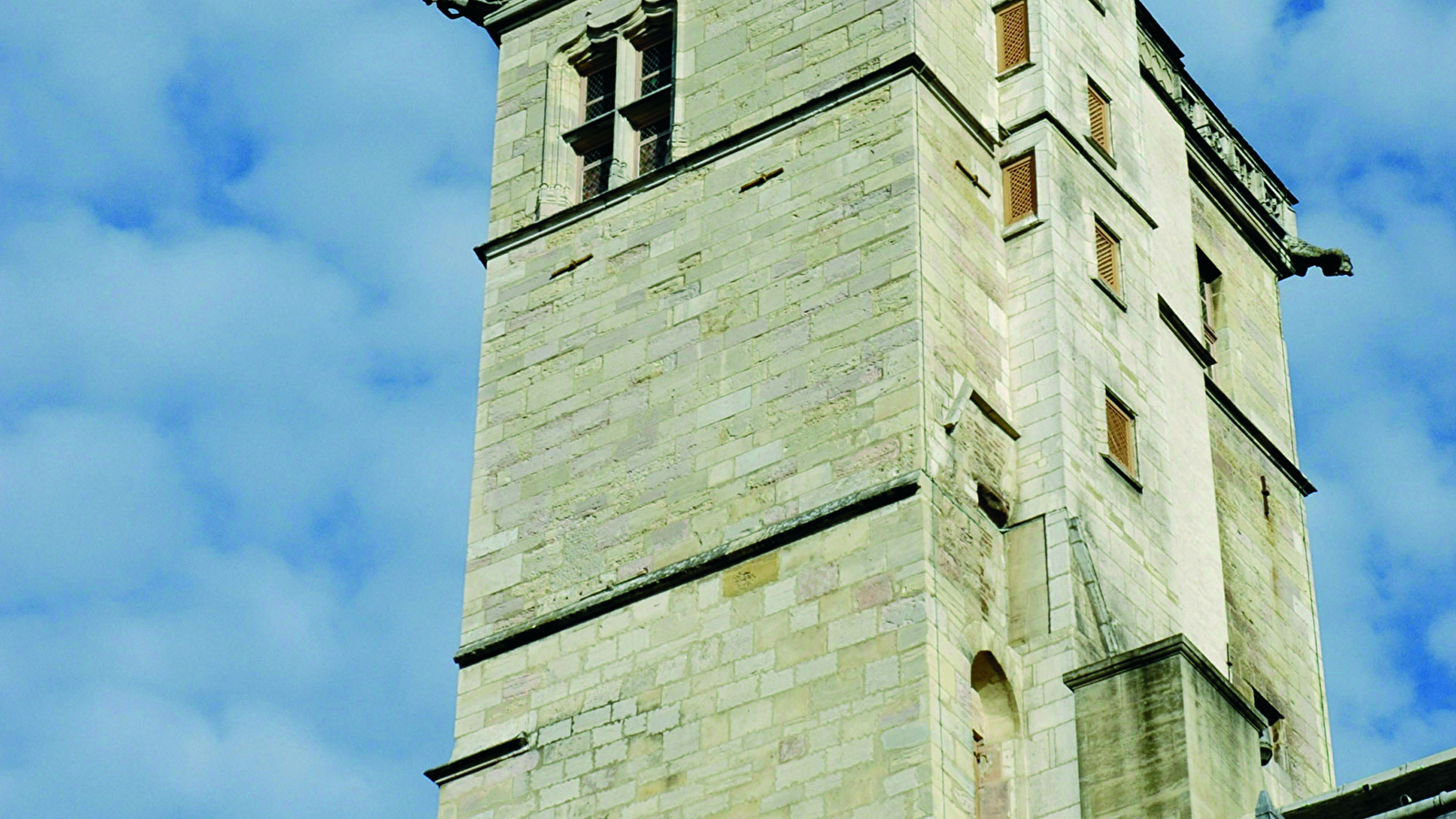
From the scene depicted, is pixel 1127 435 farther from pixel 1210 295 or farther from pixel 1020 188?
pixel 1210 295

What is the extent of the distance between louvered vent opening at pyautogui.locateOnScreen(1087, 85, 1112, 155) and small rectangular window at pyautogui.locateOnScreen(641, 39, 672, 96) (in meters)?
4.29

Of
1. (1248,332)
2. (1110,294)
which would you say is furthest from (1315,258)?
(1110,294)

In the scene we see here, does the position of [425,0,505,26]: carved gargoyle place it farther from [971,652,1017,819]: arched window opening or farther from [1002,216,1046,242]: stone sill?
[971,652,1017,819]: arched window opening

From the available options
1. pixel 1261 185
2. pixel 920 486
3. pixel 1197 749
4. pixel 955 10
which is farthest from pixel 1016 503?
pixel 1261 185

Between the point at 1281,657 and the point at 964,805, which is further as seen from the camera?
the point at 1281,657

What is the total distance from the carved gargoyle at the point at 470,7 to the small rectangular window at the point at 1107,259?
764 cm

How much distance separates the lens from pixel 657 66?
3253 cm

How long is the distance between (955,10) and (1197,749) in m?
9.11

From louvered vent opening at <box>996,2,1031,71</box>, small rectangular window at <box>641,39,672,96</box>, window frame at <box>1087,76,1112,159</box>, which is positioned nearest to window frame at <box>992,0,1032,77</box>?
louvered vent opening at <box>996,2,1031,71</box>

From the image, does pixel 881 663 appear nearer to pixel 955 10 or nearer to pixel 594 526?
pixel 594 526

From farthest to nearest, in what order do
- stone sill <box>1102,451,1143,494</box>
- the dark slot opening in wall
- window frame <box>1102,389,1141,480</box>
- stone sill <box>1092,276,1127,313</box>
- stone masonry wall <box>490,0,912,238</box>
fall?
stone masonry wall <box>490,0,912,238</box>
stone sill <box>1092,276,1127,313</box>
window frame <box>1102,389,1141,480</box>
stone sill <box>1102,451,1143,494</box>
the dark slot opening in wall

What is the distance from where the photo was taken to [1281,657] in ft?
107

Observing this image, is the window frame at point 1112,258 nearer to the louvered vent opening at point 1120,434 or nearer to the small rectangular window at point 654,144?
the louvered vent opening at point 1120,434

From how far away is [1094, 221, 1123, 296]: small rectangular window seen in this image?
30.2 metres
